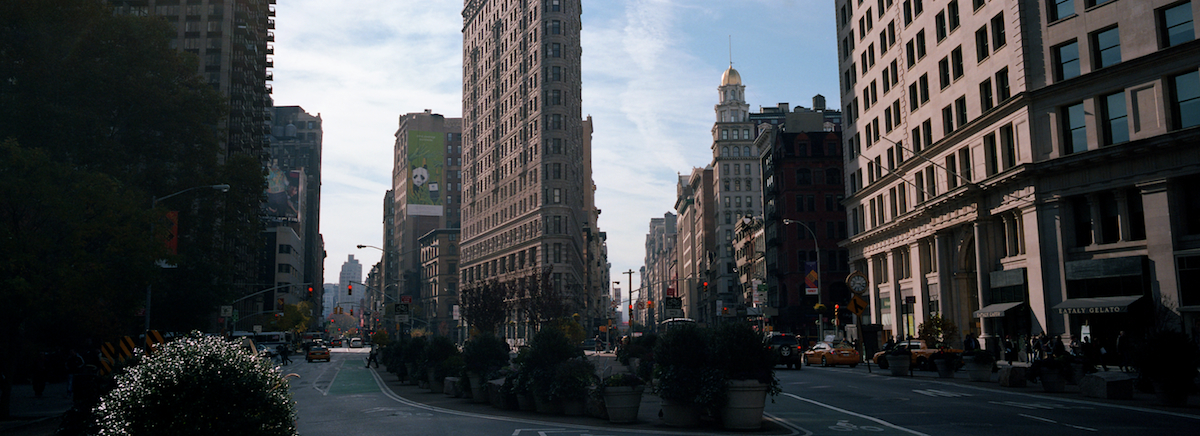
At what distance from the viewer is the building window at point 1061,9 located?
42.3 metres

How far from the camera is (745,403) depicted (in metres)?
16.9

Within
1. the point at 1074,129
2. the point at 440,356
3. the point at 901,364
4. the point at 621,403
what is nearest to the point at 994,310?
the point at 1074,129

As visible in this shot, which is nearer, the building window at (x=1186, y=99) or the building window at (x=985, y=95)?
the building window at (x=1186, y=99)

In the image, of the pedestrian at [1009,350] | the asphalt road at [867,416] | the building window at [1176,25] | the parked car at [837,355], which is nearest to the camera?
the asphalt road at [867,416]

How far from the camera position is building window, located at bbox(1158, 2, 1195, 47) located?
37.1 meters

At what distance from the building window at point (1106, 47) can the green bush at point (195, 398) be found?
42.5 meters

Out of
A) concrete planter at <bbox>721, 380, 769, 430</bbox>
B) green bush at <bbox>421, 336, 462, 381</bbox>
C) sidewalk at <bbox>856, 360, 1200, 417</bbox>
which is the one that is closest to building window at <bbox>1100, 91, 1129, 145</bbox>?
sidewalk at <bbox>856, 360, 1200, 417</bbox>

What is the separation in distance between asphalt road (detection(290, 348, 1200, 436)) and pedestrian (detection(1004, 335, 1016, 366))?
18852 mm

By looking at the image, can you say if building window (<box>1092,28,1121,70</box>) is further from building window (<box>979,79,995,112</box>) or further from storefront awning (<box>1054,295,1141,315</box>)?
storefront awning (<box>1054,295,1141,315</box>)

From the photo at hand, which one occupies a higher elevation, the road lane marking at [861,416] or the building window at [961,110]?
the building window at [961,110]

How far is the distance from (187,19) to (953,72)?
90957 mm

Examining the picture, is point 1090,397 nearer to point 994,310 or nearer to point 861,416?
point 861,416

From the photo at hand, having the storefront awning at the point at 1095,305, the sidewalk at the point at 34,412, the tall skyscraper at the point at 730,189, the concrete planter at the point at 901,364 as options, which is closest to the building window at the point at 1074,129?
the storefront awning at the point at 1095,305

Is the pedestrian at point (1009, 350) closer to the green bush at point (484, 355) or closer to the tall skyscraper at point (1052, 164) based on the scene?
the tall skyscraper at point (1052, 164)
